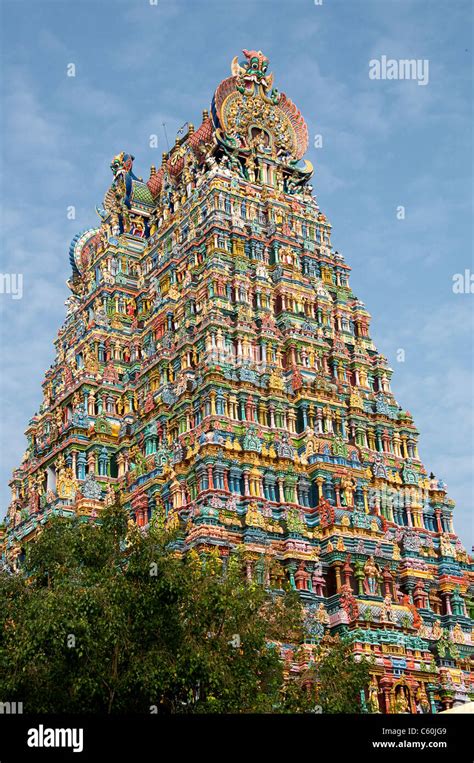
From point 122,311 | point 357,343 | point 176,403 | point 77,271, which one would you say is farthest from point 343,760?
point 77,271

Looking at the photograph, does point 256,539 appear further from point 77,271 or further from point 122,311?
point 77,271

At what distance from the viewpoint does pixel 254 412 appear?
51469 mm

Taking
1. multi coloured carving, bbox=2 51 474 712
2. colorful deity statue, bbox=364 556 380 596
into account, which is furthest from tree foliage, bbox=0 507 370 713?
colorful deity statue, bbox=364 556 380 596

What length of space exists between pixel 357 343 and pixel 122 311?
13973 millimetres

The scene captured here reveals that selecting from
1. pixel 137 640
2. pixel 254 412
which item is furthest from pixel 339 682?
pixel 254 412

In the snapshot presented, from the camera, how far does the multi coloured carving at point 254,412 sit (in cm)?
4662

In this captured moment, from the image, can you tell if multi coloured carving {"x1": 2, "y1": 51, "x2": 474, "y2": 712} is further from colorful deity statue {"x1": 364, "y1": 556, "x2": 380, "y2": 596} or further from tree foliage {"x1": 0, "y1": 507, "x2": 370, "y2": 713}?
tree foliage {"x1": 0, "y1": 507, "x2": 370, "y2": 713}

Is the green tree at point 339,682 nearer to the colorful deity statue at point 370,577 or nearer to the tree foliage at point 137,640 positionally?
the tree foliage at point 137,640

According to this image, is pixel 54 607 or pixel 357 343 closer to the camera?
pixel 54 607

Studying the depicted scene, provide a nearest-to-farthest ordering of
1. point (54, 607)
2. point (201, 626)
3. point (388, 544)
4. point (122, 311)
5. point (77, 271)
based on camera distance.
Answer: point (54, 607), point (201, 626), point (388, 544), point (122, 311), point (77, 271)

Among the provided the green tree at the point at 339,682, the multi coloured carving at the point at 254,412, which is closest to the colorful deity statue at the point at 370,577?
the multi coloured carving at the point at 254,412

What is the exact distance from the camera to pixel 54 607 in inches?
1062

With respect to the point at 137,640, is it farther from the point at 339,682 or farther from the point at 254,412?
the point at 254,412

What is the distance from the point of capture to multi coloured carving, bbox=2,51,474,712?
4662 centimetres
